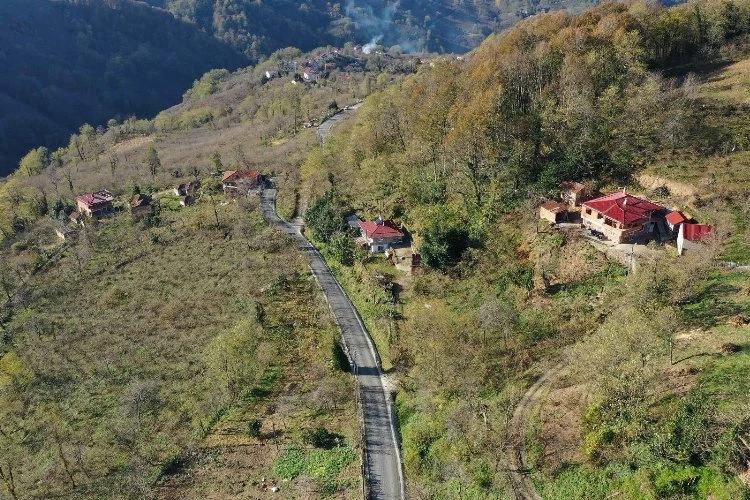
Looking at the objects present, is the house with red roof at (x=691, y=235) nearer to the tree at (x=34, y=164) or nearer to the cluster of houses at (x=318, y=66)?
the tree at (x=34, y=164)

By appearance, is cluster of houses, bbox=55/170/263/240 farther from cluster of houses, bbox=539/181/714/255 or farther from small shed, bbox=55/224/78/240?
cluster of houses, bbox=539/181/714/255

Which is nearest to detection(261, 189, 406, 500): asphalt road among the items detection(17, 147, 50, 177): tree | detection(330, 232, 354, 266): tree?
detection(330, 232, 354, 266): tree

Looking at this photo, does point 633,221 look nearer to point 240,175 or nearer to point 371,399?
point 371,399

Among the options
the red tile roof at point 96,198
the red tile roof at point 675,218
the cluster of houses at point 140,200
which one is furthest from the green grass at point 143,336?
the red tile roof at point 675,218

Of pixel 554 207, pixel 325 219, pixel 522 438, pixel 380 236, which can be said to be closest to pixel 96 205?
pixel 325 219

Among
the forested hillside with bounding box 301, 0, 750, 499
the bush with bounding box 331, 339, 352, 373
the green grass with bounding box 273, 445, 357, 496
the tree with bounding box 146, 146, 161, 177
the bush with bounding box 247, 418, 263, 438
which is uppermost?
the tree with bounding box 146, 146, 161, 177
